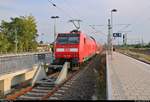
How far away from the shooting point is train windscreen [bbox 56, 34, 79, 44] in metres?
27.1

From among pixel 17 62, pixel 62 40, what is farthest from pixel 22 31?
pixel 17 62

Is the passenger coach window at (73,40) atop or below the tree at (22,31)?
below

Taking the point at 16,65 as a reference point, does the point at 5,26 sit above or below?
above

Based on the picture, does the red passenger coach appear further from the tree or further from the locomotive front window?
the tree

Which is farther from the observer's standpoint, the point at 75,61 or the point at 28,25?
the point at 28,25

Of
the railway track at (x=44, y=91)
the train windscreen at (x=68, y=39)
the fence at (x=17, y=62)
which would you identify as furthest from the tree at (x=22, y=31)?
the railway track at (x=44, y=91)

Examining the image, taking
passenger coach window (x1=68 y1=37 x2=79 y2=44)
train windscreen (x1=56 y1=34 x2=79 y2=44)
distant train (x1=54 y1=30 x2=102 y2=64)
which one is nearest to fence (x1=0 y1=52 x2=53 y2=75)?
distant train (x1=54 y1=30 x2=102 y2=64)

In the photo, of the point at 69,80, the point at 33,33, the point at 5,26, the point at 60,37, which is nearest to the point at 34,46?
the point at 33,33

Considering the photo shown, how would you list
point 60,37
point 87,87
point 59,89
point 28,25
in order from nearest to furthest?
point 59,89 < point 87,87 < point 60,37 < point 28,25

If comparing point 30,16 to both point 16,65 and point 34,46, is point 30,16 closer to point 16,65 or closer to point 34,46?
point 34,46

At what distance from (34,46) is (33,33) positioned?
11.7ft

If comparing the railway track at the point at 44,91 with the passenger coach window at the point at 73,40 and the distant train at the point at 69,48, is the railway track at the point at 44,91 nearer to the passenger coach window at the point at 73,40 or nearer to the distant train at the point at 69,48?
the distant train at the point at 69,48

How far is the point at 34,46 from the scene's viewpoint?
90.9 m

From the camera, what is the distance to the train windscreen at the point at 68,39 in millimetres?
27062
